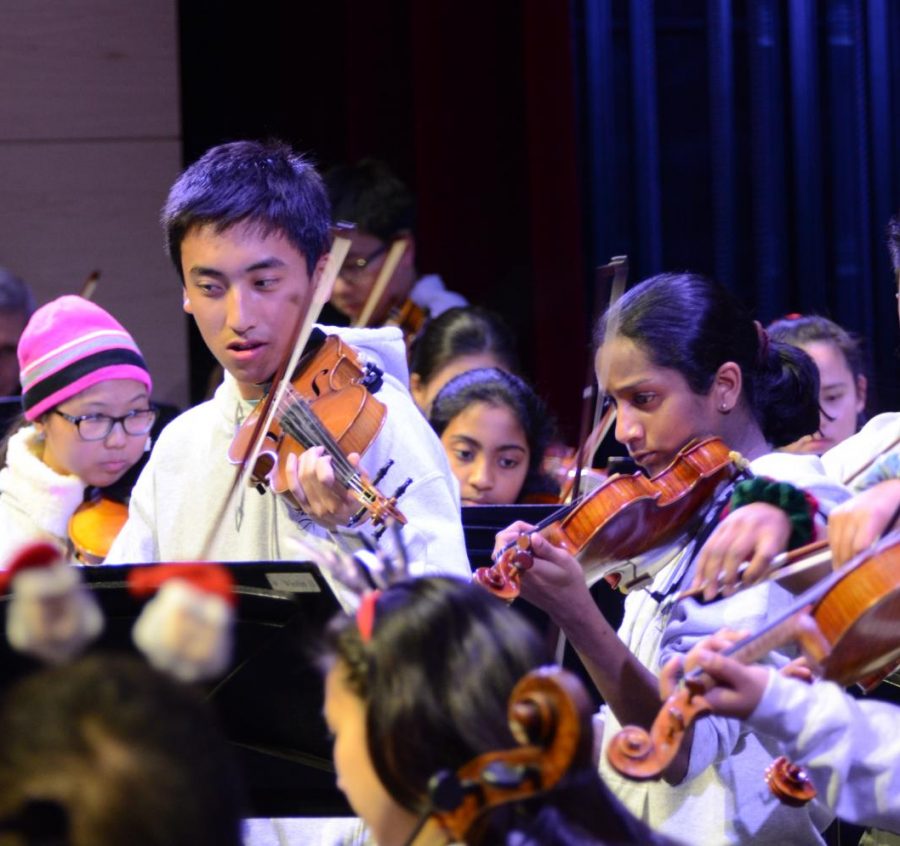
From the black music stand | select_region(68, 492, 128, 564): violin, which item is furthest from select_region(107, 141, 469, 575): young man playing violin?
select_region(68, 492, 128, 564): violin

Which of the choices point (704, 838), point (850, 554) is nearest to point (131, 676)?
point (850, 554)

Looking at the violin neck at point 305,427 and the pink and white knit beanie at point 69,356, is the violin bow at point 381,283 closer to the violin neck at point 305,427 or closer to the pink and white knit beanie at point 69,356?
the pink and white knit beanie at point 69,356

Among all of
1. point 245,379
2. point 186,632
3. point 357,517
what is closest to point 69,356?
point 245,379

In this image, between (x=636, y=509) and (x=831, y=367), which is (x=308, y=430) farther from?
(x=831, y=367)

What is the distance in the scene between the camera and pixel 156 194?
172 inches

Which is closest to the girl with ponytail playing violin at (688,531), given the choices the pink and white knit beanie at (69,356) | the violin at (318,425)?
the violin at (318,425)

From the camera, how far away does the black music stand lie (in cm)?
157

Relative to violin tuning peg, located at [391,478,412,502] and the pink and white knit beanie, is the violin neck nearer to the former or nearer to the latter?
violin tuning peg, located at [391,478,412,502]

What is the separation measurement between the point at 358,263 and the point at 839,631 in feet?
7.90

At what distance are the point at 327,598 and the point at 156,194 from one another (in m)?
2.99

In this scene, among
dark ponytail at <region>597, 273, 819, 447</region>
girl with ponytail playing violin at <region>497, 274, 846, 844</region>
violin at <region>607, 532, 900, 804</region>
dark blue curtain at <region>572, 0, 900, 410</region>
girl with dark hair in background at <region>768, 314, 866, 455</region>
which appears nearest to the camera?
violin at <region>607, 532, 900, 804</region>

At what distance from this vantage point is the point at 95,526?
2.62 m

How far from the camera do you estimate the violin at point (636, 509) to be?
1927mm

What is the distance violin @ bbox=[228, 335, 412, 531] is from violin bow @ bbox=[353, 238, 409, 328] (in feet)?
5.08
